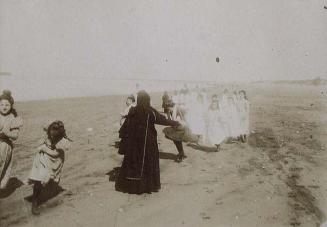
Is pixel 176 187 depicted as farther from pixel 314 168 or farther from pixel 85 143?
pixel 85 143

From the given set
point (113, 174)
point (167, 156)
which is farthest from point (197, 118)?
point (113, 174)

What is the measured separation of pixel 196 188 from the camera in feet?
23.4

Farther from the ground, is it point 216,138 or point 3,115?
point 3,115

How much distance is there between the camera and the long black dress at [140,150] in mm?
6746

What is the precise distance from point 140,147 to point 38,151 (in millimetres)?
1703

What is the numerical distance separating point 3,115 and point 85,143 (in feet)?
13.1

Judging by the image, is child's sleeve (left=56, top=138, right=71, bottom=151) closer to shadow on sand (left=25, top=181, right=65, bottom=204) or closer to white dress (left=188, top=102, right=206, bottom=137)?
shadow on sand (left=25, top=181, right=65, bottom=204)

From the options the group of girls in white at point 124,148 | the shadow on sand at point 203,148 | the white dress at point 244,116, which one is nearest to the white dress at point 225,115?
the white dress at point 244,116

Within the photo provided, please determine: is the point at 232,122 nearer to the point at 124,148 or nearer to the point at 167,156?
the point at 167,156

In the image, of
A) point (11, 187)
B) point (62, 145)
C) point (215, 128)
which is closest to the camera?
point (62, 145)

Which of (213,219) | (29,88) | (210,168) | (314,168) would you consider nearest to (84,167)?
(210,168)

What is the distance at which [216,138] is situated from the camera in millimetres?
9922

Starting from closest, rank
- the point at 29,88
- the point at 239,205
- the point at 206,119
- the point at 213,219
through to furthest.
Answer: the point at 213,219, the point at 239,205, the point at 206,119, the point at 29,88

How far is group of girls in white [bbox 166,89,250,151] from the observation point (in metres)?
10.1
